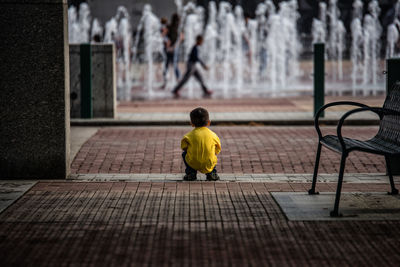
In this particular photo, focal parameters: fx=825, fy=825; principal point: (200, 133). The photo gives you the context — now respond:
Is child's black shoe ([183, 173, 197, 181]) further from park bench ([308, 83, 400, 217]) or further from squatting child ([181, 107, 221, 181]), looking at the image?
park bench ([308, 83, 400, 217])

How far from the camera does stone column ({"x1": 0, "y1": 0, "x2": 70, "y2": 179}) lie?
26.2ft

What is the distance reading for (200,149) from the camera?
812 centimetres

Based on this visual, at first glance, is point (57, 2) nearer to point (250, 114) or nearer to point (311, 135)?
point (311, 135)

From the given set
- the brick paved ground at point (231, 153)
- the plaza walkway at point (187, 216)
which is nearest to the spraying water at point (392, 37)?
the brick paved ground at point (231, 153)

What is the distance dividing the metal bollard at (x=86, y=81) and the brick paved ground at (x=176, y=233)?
738 centimetres

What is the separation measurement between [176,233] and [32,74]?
2.96m

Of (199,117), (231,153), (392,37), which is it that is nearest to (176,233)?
(199,117)

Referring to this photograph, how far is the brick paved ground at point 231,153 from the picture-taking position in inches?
362

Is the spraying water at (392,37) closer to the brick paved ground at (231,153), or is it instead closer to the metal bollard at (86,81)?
the metal bollard at (86,81)

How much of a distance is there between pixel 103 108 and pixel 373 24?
23783 mm

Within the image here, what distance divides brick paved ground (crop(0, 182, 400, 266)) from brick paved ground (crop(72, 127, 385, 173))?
177cm

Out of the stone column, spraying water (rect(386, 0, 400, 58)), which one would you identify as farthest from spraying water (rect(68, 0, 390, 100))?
the stone column

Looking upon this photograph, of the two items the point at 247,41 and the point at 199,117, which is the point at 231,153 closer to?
the point at 199,117

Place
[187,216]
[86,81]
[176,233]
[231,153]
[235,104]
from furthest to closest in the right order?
[235,104] → [86,81] → [231,153] → [187,216] → [176,233]
